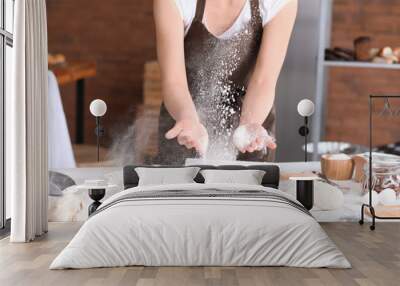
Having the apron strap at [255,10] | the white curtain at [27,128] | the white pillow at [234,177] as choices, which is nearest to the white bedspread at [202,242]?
the white curtain at [27,128]

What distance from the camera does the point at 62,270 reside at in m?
4.35

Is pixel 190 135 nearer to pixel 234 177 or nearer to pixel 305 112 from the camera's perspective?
pixel 234 177

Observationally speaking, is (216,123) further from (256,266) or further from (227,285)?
(227,285)

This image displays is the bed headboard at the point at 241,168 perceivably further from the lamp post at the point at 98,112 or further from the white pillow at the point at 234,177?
the lamp post at the point at 98,112

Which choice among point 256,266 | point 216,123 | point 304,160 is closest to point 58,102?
point 216,123

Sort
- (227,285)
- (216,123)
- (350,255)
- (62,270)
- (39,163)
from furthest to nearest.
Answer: (216,123), (39,163), (350,255), (62,270), (227,285)

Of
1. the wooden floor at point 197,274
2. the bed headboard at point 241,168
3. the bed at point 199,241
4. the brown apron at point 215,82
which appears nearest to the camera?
the wooden floor at point 197,274

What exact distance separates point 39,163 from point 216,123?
2.06 m

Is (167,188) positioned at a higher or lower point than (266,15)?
lower

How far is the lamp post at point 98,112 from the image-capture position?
691cm

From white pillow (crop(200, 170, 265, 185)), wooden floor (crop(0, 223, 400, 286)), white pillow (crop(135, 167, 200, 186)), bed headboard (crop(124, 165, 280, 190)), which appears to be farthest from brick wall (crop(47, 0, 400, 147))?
wooden floor (crop(0, 223, 400, 286))

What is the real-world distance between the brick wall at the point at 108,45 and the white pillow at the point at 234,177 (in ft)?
3.96

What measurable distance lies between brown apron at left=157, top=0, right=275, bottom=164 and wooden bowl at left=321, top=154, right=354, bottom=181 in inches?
30.8

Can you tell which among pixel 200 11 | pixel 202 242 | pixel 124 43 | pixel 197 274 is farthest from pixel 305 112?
pixel 197 274
